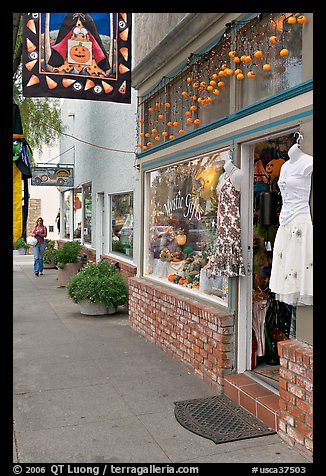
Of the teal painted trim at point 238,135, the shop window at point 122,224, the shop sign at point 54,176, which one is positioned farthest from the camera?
the shop sign at point 54,176

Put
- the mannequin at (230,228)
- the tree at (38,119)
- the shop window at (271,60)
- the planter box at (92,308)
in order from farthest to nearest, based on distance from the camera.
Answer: the tree at (38,119), the planter box at (92,308), the mannequin at (230,228), the shop window at (271,60)

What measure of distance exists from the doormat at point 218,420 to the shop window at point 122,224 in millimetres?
5581

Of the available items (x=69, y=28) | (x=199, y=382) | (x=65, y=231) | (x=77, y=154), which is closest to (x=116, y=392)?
(x=199, y=382)

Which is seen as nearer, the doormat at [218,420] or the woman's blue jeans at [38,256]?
the doormat at [218,420]

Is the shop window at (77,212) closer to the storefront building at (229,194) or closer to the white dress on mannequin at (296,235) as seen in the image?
the storefront building at (229,194)

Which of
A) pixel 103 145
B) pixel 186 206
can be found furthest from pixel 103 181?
pixel 186 206

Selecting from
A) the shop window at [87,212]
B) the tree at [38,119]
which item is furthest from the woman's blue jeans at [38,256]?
the tree at [38,119]

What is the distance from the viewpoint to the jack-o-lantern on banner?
5973 millimetres

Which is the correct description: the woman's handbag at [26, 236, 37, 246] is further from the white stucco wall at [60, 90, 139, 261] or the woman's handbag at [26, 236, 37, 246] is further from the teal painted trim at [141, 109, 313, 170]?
the teal painted trim at [141, 109, 313, 170]

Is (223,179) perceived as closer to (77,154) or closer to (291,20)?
(291,20)

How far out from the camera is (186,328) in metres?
5.64

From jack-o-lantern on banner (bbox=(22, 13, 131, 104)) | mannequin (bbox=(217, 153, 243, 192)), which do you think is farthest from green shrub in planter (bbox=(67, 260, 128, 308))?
mannequin (bbox=(217, 153, 243, 192))

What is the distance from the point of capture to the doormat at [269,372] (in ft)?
15.5
